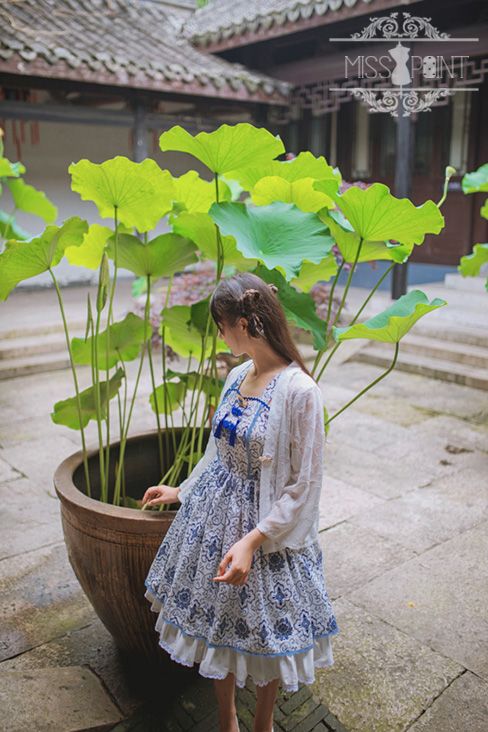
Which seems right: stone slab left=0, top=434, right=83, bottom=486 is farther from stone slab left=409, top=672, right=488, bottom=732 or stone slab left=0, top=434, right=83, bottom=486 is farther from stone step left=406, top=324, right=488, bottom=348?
stone step left=406, top=324, right=488, bottom=348

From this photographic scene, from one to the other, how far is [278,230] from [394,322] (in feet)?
1.49

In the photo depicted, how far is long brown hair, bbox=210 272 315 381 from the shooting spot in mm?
1484

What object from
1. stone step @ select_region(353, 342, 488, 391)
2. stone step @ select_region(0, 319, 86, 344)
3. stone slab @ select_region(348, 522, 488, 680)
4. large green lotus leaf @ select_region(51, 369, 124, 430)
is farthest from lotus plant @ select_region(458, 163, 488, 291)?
stone step @ select_region(0, 319, 86, 344)

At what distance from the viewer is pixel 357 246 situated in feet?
6.29

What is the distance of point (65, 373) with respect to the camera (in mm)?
6000

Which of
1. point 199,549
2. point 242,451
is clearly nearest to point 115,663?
point 199,549

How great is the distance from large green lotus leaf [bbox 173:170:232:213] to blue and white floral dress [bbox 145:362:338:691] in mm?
835

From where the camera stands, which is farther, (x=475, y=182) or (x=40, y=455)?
(x=40, y=455)

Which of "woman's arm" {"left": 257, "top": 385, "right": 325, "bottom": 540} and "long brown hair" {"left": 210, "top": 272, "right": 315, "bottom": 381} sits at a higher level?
"long brown hair" {"left": 210, "top": 272, "right": 315, "bottom": 381}

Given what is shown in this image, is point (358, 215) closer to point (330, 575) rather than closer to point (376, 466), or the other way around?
point (330, 575)

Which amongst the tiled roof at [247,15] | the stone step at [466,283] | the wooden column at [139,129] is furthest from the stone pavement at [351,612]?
the tiled roof at [247,15]

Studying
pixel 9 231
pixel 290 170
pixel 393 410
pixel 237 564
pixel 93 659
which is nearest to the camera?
pixel 237 564

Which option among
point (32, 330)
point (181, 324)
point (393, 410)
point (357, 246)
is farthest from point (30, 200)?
point (32, 330)

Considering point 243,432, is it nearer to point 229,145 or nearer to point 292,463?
point 292,463
